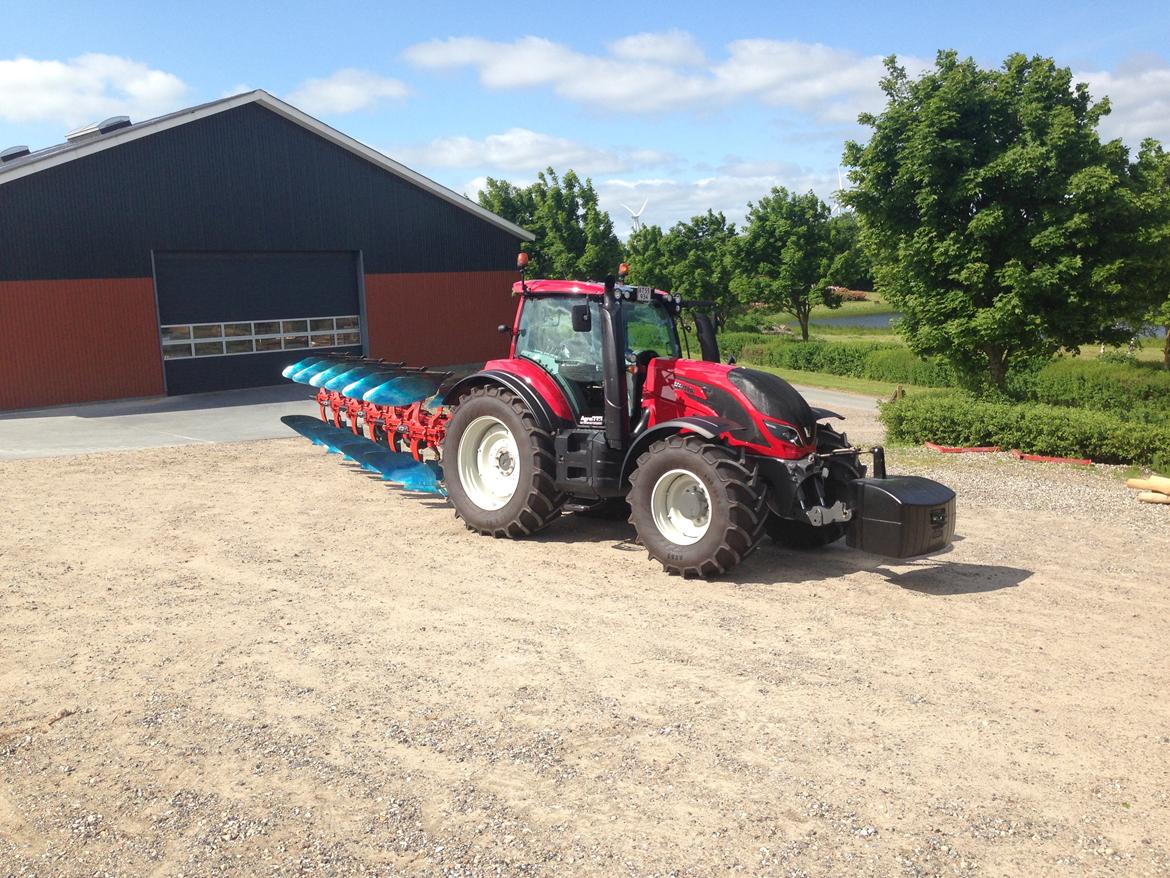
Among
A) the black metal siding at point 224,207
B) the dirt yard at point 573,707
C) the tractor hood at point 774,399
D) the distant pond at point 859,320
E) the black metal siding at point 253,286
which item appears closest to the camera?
the dirt yard at point 573,707

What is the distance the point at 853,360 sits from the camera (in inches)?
1325

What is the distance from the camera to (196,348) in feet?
76.6

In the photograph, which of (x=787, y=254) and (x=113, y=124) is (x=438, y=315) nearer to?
(x=113, y=124)

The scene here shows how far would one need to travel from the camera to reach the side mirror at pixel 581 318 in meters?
8.77

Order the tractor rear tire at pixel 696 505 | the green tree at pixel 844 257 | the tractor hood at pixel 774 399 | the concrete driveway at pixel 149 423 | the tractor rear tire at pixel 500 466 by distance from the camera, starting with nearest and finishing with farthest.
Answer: the tractor rear tire at pixel 696 505, the tractor hood at pixel 774 399, the tractor rear tire at pixel 500 466, the concrete driveway at pixel 149 423, the green tree at pixel 844 257

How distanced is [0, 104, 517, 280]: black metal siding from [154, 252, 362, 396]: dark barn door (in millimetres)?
547

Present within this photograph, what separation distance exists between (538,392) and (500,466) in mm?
1159

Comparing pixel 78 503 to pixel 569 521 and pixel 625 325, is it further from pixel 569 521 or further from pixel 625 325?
pixel 625 325

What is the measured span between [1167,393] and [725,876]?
19.6 m

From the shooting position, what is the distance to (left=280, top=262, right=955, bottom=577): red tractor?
316 inches

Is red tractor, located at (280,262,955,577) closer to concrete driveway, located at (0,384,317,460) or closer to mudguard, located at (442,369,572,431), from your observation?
mudguard, located at (442,369,572,431)

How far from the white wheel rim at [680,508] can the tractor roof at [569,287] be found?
2061 millimetres

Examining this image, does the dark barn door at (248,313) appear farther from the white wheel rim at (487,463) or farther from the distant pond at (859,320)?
the distant pond at (859,320)

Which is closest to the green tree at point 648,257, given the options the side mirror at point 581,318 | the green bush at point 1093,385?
the green bush at point 1093,385
